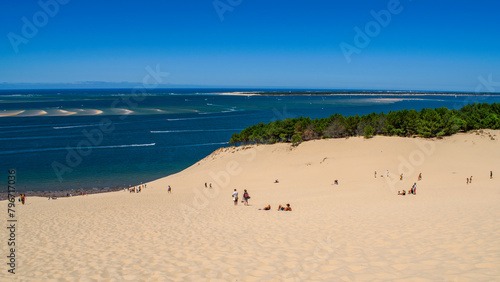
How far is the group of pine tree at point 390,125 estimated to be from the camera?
3912 centimetres

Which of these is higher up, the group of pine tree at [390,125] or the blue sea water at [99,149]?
the group of pine tree at [390,125]

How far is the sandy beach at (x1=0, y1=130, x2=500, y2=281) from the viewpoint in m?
7.97

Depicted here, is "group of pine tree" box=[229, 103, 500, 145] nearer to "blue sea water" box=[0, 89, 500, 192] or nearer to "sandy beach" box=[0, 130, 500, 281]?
"sandy beach" box=[0, 130, 500, 281]

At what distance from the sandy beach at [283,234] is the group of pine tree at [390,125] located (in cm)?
1119

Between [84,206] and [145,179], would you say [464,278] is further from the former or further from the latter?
[145,179]

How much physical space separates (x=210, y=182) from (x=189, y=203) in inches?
411

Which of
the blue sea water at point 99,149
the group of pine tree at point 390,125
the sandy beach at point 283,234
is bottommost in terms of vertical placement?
the blue sea water at point 99,149

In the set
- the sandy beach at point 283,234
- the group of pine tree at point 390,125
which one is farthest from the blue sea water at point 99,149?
the sandy beach at point 283,234

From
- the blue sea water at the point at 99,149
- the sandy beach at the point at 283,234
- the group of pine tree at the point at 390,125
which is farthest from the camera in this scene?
the group of pine tree at the point at 390,125

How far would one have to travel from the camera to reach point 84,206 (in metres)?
20.6

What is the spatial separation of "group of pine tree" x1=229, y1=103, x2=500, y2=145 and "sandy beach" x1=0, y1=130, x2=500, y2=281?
1119 cm

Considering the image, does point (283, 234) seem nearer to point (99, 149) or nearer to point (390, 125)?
point (390, 125)

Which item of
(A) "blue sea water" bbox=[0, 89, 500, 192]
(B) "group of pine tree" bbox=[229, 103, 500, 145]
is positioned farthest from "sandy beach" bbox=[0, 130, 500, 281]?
(A) "blue sea water" bbox=[0, 89, 500, 192]

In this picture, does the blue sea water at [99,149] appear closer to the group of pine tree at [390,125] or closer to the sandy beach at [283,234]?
the group of pine tree at [390,125]
